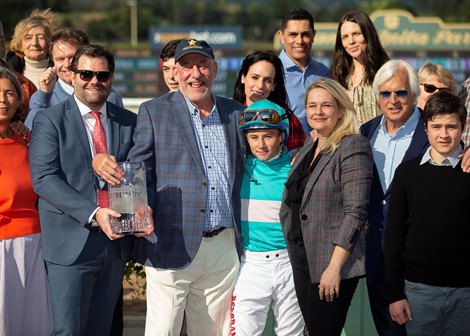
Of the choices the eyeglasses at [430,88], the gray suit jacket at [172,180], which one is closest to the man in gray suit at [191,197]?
the gray suit jacket at [172,180]

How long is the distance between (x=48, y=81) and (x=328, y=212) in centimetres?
204

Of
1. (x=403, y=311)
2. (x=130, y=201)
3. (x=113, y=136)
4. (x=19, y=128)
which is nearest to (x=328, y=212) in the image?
(x=403, y=311)

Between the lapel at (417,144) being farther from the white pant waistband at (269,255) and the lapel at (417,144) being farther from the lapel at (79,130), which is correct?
the lapel at (79,130)

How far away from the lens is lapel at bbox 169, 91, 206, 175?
487cm

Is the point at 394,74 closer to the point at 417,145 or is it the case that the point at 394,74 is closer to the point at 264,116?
the point at 417,145

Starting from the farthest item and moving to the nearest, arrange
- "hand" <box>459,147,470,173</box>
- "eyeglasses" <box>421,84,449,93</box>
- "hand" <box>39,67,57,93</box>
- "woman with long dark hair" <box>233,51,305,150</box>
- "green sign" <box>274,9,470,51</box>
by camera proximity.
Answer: "green sign" <box>274,9,470,51</box> → "eyeglasses" <box>421,84,449,93</box> → "hand" <box>39,67,57,93</box> → "woman with long dark hair" <box>233,51,305,150</box> → "hand" <box>459,147,470,173</box>

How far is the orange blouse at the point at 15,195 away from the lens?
4.96 metres

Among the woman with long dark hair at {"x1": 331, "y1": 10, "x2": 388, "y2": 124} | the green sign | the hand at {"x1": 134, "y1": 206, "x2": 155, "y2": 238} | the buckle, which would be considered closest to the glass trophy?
the hand at {"x1": 134, "y1": 206, "x2": 155, "y2": 238}

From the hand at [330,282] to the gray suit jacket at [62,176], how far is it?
1.13m

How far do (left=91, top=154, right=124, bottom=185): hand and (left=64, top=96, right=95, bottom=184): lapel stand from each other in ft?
0.61

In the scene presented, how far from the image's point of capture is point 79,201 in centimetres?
473

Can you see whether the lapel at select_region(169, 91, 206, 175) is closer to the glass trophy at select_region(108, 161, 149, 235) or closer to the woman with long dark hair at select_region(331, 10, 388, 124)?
the glass trophy at select_region(108, 161, 149, 235)

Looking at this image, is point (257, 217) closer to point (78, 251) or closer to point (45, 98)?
point (78, 251)

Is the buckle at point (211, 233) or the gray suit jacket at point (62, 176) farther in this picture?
the buckle at point (211, 233)
